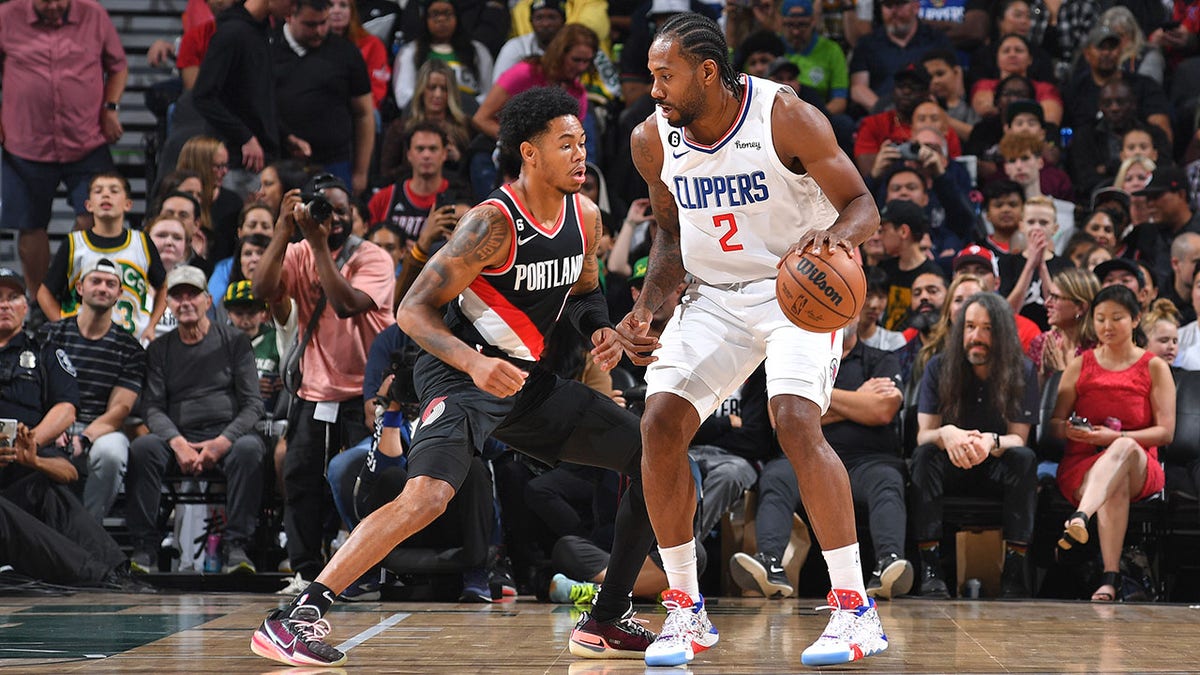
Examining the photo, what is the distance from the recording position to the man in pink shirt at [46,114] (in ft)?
32.6

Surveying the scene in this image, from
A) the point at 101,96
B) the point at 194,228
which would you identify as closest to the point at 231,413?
the point at 194,228

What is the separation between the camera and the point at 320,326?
768 cm

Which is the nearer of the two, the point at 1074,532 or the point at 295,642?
the point at 295,642

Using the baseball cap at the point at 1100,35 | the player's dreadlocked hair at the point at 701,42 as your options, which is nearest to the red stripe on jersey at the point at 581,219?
the player's dreadlocked hair at the point at 701,42

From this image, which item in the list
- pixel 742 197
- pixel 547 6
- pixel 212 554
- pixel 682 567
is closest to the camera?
pixel 742 197

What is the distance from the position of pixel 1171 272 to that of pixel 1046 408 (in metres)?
2.07

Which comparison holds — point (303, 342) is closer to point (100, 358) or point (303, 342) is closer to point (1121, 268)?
point (100, 358)

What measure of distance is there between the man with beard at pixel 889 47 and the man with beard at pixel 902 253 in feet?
8.45

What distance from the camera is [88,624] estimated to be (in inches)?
222

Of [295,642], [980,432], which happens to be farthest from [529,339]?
[980,432]

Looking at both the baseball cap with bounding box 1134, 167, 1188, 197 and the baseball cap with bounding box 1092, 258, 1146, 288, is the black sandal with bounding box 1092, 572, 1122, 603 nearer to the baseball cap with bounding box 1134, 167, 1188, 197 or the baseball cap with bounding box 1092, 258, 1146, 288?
the baseball cap with bounding box 1092, 258, 1146, 288

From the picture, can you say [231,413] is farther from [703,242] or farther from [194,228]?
[703,242]

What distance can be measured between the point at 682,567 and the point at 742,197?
47.8 inches

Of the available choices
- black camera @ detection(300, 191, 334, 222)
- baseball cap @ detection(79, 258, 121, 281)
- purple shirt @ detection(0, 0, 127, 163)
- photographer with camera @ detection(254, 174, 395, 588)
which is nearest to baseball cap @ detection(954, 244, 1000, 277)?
photographer with camera @ detection(254, 174, 395, 588)
